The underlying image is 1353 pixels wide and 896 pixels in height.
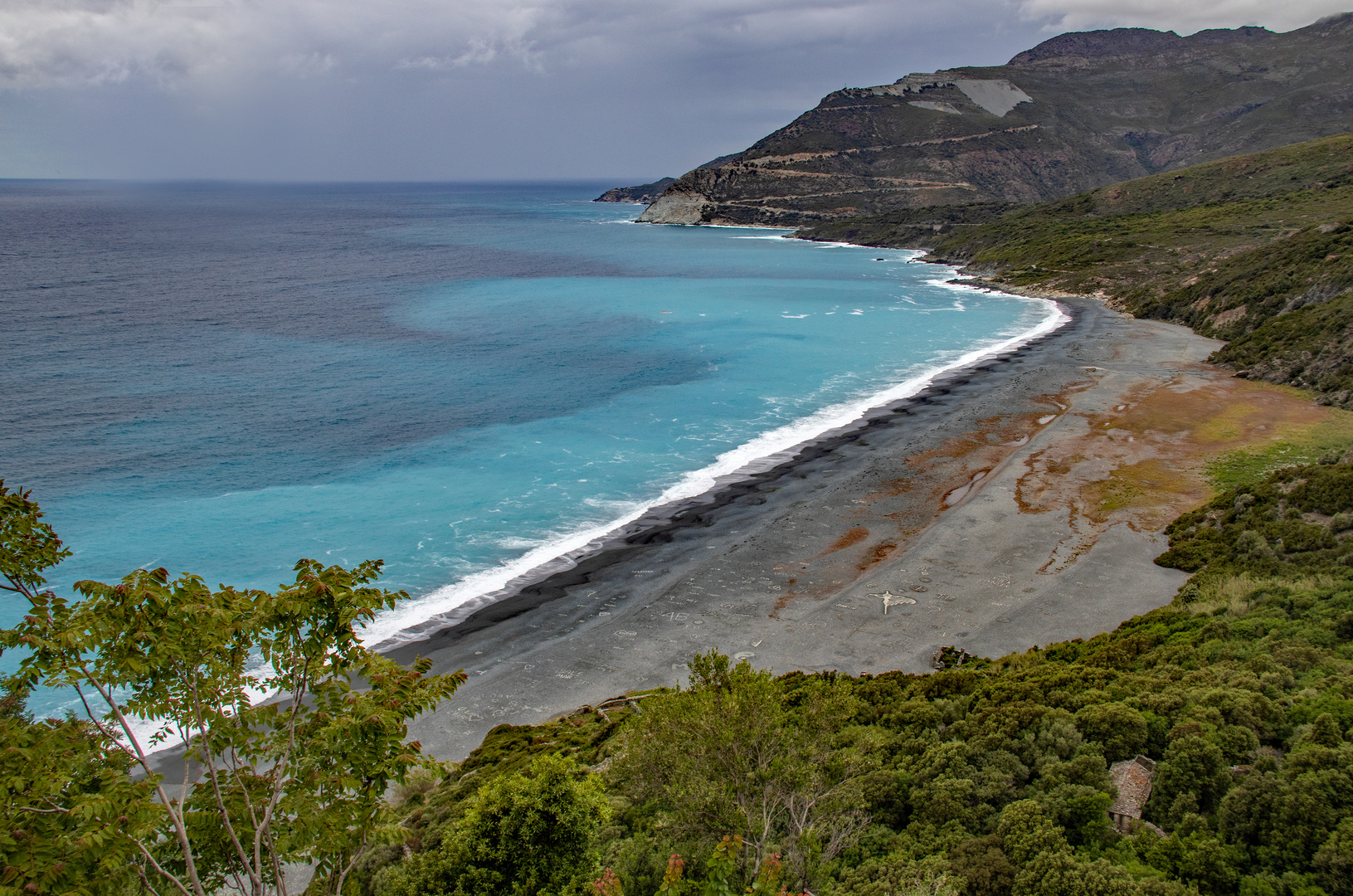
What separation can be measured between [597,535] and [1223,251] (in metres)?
80.5

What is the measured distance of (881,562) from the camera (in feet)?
91.6

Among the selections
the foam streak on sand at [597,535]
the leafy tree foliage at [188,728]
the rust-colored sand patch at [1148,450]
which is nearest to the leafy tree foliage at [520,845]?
the leafy tree foliage at [188,728]

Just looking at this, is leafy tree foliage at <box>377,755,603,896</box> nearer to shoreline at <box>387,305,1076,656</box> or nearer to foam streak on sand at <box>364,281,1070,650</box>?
foam streak on sand at <box>364,281,1070,650</box>

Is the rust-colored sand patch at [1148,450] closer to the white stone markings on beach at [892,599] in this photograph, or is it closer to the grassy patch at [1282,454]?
the grassy patch at [1282,454]

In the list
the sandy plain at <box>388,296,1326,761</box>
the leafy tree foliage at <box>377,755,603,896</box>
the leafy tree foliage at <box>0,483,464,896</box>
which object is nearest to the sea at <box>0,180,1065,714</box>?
the sandy plain at <box>388,296,1326,761</box>

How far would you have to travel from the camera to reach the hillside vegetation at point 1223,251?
51531mm

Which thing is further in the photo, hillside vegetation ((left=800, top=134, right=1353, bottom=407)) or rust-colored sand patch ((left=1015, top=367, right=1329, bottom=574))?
hillside vegetation ((left=800, top=134, right=1353, bottom=407))

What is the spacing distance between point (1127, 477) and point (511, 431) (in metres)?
32.4

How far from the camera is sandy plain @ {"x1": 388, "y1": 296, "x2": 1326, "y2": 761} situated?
2244cm

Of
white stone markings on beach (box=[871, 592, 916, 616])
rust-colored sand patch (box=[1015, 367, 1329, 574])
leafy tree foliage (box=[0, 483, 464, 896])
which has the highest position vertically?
leafy tree foliage (box=[0, 483, 464, 896])

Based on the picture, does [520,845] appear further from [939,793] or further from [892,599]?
[892,599]

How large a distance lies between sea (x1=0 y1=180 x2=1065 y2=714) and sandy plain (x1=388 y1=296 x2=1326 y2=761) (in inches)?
131

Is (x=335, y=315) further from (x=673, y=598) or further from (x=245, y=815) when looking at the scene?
(x=245, y=815)

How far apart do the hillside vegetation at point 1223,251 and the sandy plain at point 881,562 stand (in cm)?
986
